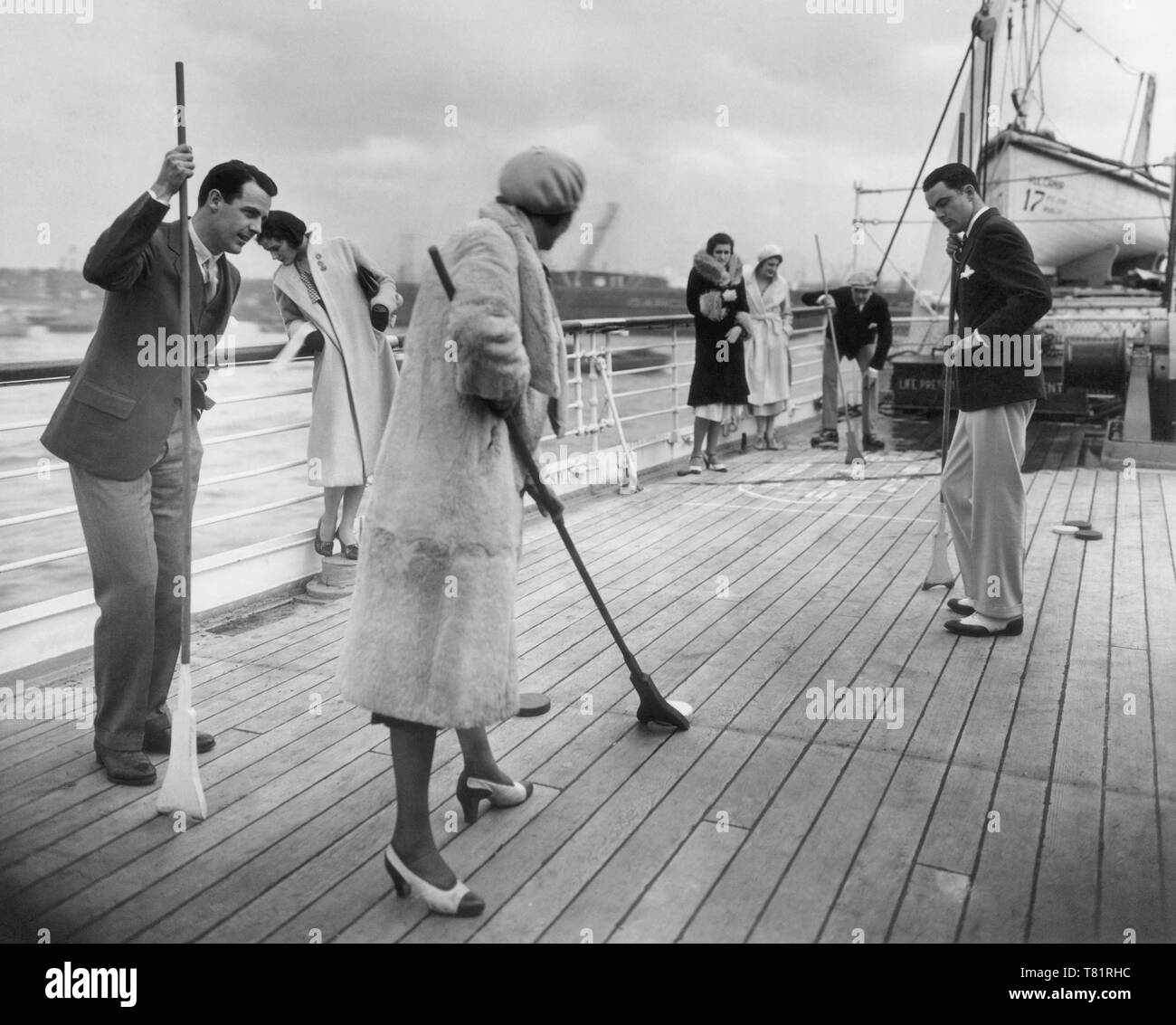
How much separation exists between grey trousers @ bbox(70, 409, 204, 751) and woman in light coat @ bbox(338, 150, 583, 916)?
0.84m

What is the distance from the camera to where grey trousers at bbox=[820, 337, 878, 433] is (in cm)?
920

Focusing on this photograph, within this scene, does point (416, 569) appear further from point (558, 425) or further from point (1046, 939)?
point (1046, 939)

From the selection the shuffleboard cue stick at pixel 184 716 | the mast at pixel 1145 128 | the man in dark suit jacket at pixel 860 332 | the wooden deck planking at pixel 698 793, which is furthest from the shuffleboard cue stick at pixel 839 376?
the mast at pixel 1145 128

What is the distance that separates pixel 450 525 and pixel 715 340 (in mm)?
6186

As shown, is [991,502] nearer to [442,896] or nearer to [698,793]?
[698,793]

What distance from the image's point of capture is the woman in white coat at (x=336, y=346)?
181 inches

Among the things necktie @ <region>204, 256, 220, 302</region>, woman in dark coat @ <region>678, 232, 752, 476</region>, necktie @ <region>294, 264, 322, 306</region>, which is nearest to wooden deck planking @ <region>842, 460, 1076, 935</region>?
necktie @ <region>204, 256, 220, 302</region>

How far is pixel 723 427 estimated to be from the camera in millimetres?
9391

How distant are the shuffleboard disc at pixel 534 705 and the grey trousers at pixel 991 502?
5.78 ft

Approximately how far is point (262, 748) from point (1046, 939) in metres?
2.02

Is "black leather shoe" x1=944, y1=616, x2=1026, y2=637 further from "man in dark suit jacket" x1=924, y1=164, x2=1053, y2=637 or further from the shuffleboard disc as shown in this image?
the shuffleboard disc

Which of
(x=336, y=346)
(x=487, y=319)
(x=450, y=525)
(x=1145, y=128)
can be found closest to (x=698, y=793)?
(x=450, y=525)

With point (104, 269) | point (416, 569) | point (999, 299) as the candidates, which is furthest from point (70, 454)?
point (999, 299)
